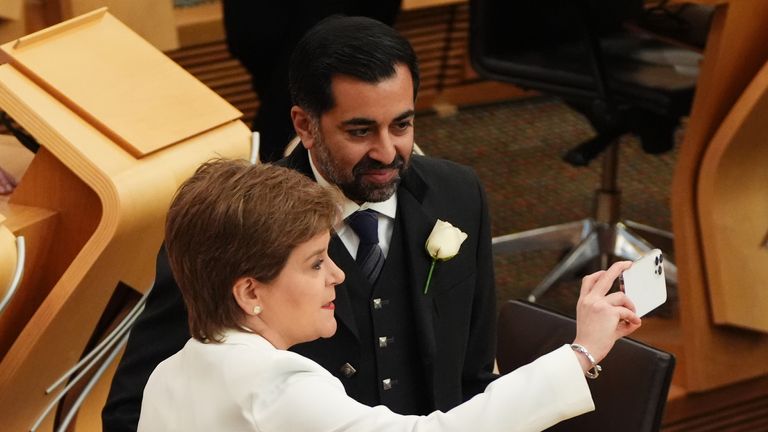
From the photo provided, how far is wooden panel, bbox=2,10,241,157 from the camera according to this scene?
2.51 metres

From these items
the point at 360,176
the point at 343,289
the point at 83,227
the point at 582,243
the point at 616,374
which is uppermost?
the point at 360,176

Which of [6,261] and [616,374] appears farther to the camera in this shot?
[616,374]

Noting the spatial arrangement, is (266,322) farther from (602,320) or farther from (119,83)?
(119,83)

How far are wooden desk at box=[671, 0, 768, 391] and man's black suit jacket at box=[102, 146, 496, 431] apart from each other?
1180 mm

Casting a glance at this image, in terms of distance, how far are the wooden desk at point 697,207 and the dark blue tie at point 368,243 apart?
136 cm

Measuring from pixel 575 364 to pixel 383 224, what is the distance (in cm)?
59

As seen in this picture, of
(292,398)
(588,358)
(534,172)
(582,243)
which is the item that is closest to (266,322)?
(292,398)

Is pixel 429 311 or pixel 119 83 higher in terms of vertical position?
pixel 119 83

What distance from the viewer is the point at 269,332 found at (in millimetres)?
1737

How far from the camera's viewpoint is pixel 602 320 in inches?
69.4

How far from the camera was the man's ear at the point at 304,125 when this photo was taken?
7.27 ft

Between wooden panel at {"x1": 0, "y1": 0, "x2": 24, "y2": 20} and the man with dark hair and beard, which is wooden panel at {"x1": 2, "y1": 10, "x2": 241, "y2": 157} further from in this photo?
wooden panel at {"x1": 0, "y1": 0, "x2": 24, "y2": 20}

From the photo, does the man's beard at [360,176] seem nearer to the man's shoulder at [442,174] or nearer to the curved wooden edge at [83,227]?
the man's shoulder at [442,174]

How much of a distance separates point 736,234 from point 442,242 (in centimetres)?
150
